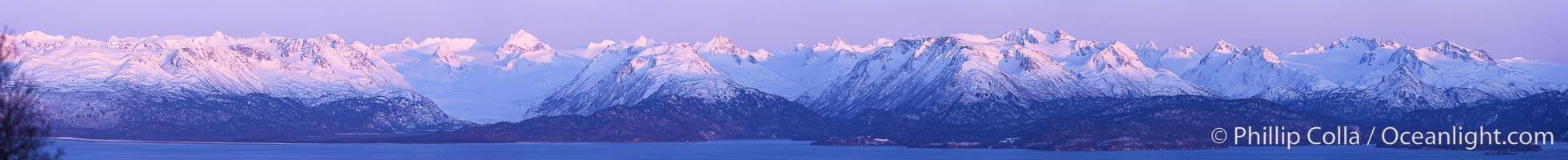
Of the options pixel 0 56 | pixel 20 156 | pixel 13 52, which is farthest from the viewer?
pixel 13 52

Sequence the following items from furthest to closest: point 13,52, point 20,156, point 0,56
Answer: point 13,52
point 20,156
point 0,56

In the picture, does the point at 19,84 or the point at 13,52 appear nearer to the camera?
the point at 19,84

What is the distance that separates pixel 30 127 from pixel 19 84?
246cm

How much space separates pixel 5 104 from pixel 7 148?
6.87ft

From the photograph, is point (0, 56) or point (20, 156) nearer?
point (0, 56)

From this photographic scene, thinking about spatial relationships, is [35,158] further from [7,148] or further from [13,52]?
[13,52]

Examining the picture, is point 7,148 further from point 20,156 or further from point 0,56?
point 0,56

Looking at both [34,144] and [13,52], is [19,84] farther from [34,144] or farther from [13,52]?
[13,52]

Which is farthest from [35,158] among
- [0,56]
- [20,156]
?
[0,56]

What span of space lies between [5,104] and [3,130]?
101 cm

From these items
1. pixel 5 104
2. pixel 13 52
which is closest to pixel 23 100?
pixel 5 104

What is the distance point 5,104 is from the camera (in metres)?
69.3

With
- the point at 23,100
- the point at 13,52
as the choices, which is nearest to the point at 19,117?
the point at 23,100

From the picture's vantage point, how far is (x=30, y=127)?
70438 mm
